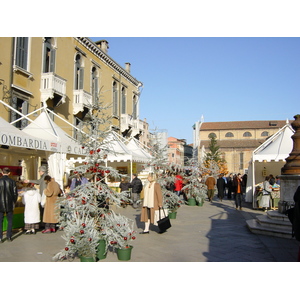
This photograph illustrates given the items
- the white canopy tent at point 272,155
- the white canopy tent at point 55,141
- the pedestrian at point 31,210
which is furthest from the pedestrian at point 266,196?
the pedestrian at point 31,210

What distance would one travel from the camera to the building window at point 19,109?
15462 mm

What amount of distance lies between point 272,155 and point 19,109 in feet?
40.3

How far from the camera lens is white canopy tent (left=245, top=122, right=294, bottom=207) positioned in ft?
51.5

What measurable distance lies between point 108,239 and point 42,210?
174 inches

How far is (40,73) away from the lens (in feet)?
58.0

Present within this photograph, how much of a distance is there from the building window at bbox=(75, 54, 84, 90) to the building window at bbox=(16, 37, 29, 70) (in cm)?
551

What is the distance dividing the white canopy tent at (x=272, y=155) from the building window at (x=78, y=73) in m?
12.1

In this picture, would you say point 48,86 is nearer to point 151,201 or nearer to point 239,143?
point 151,201

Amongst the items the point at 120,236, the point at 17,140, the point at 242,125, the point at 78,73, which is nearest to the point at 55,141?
the point at 17,140

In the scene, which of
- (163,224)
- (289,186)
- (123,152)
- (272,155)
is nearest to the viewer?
(163,224)

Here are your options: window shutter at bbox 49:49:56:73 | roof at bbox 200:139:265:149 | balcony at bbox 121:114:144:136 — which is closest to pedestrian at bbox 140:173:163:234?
window shutter at bbox 49:49:56:73

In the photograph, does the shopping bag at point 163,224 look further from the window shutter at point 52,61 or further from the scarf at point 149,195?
the window shutter at point 52,61

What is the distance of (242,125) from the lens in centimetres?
8038

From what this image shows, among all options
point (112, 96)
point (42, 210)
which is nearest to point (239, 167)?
point (112, 96)
